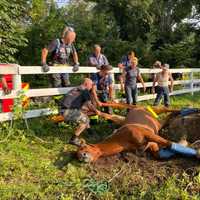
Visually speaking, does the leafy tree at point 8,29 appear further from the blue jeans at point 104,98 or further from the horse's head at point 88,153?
the horse's head at point 88,153

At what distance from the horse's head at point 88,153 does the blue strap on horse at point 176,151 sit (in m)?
0.86

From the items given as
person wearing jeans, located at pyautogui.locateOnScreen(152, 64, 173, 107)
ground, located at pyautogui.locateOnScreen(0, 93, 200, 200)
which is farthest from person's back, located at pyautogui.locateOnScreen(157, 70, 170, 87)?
ground, located at pyautogui.locateOnScreen(0, 93, 200, 200)

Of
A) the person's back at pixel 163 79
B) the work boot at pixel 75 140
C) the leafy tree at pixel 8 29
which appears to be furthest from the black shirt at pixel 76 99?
the leafy tree at pixel 8 29

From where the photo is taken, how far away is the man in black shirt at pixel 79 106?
7945mm

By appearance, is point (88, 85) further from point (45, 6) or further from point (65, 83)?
point (45, 6)

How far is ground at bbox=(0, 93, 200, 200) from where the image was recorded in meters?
5.52

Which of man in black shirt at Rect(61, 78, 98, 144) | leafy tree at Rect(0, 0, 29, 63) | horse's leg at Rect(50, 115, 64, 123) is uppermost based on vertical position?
leafy tree at Rect(0, 0, 29, 63)

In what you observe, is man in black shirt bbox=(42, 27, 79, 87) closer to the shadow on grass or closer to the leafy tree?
the shadow on grass

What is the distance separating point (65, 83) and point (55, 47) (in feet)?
2.79

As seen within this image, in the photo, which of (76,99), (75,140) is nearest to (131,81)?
(76,99)

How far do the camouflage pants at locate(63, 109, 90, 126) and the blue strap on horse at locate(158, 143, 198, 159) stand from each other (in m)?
1.77

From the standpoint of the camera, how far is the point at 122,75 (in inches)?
431

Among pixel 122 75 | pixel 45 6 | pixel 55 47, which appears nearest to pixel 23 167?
pixel 55 47

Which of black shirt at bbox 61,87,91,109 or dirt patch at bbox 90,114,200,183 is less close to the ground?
black shirt at bbox 61,87,91,109
